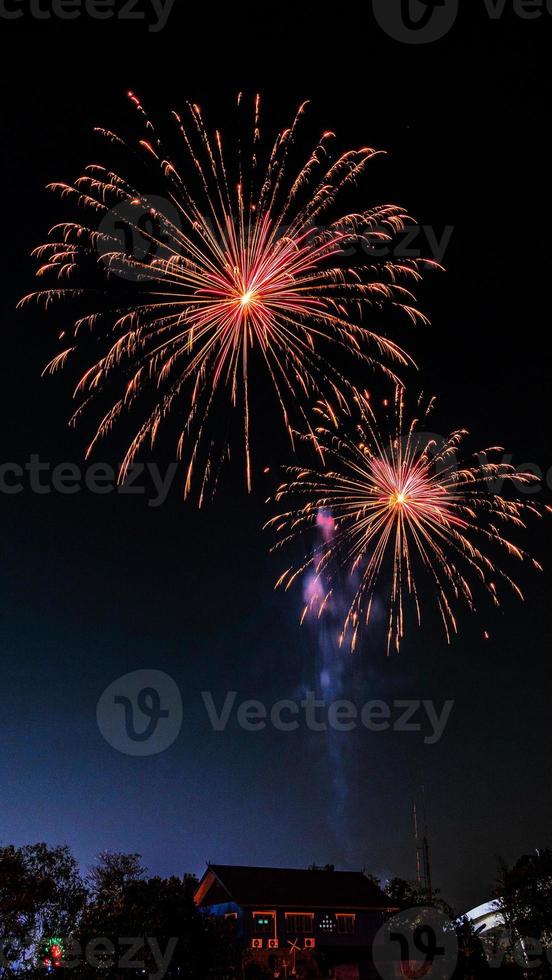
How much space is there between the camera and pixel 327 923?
59.7 meters

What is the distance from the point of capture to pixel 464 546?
1206 inches

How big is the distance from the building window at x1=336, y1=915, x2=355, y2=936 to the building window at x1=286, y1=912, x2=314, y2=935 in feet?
6.67

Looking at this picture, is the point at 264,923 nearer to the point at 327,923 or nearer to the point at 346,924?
the point at 327,923

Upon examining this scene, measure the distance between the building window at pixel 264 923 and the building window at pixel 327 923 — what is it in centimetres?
378

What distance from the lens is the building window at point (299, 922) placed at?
58.5 meters

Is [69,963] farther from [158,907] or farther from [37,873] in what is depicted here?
[37,873]

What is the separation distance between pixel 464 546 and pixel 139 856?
33.6 m

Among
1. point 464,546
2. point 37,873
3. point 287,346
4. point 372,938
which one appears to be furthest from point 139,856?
point 287,346

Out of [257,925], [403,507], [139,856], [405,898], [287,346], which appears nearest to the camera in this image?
[287,346]
